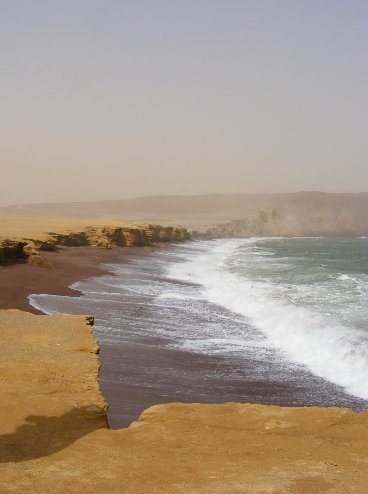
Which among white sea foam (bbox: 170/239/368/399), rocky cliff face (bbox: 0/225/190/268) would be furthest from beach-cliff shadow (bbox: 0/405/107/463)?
rocky cliff face (bbox: 0/225/190/268)

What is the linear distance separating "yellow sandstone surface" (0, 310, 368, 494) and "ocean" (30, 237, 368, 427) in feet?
5.47

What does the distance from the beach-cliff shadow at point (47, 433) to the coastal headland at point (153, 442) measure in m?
0.01

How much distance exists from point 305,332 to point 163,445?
1186cm

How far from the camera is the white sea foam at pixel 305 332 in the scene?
47.6 feet

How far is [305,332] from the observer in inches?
713

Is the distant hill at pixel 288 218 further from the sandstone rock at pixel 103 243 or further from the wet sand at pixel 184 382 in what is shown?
the wet sand at pixel 184 382

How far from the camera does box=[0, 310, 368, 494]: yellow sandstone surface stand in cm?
582

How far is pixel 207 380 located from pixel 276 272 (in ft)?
89.7

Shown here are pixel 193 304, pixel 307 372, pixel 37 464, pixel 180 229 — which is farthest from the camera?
pixel 180 229

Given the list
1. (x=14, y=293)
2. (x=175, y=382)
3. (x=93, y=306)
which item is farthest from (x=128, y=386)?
(x=14, y=293)

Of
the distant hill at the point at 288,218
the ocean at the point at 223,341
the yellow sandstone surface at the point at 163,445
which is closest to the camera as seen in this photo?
the yellow sandstone surface at the point at 163,445

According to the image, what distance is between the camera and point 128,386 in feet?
38.4

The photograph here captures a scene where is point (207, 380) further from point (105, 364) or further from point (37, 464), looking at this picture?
point (37, 464)

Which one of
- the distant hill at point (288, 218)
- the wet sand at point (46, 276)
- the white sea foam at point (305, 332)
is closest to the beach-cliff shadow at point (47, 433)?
the white sea foam at point (305, 332)
